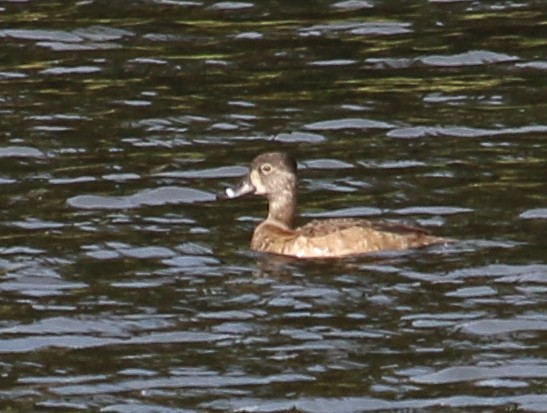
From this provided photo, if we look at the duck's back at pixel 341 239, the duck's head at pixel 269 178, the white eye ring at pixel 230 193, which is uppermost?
the duck's head at pixel 269 178

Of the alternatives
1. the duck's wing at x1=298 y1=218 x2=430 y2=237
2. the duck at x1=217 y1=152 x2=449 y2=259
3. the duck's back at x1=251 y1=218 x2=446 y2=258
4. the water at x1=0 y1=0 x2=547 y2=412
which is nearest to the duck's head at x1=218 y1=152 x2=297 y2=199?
the duck at x1=217 y1=152 x2=449 y2=259

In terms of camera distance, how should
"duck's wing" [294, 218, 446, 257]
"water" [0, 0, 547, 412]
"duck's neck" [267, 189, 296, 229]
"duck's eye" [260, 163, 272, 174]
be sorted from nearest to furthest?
"water" [0, 0, 547, 412] → "duck's wing" [294, 218, 446, 257] → "duck's neck" [267, 189, 296, 229] → "duck's eye" [260, 163, 272, 174]

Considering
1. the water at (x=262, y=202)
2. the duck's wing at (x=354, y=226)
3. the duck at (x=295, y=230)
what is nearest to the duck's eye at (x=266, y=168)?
the duck at (x=295, y=230)

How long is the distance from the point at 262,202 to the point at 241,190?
3.28 feet

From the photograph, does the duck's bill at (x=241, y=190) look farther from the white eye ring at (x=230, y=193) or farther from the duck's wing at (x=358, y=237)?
the duck's wing at (x=358, y=237)

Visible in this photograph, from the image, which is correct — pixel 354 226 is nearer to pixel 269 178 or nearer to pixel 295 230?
pixel 295 230

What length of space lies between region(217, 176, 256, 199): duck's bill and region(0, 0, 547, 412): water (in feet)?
0.65

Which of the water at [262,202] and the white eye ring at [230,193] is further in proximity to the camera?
the white eye ring at [230,193]

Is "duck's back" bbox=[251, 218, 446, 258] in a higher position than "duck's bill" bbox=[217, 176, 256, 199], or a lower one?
lower

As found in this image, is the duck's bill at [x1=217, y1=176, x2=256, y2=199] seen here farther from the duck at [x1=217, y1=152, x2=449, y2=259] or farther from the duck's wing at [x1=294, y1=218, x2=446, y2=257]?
the duck's wing at [x1=294, y1=218, x2=446, y2=257]

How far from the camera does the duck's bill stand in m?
17.3

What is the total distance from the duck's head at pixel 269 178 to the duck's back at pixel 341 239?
0.50 meters

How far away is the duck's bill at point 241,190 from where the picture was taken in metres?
17.3

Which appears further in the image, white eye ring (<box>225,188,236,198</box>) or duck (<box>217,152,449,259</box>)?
white eye ring (<box>225,188,236,198</box>)
